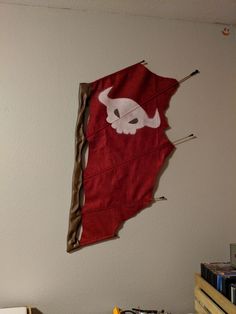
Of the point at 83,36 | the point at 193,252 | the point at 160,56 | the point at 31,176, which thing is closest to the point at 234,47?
the point at 160,56

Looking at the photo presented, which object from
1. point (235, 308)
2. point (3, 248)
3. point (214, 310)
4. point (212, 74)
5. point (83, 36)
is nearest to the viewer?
point (235, 308)

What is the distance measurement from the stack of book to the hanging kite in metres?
0.46

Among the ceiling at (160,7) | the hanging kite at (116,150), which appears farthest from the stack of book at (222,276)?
the ceiling at (160,7)

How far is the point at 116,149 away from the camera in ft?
5.82

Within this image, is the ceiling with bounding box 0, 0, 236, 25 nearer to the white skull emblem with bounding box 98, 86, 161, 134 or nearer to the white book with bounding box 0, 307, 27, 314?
the white skull emblem with bounding box 98, 86, 161, 134

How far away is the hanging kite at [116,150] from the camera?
1.74 meters

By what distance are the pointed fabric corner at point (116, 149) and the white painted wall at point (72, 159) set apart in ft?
0.18

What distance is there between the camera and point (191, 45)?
1.89 metres

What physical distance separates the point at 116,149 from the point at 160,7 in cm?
80

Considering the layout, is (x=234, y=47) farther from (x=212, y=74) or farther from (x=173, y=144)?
(x=173, y=144)

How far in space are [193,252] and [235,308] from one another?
1.72 ft

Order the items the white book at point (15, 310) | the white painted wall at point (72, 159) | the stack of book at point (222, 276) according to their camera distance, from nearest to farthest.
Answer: the stack of book at point (222, 276) < the white book at point (15, 310) < the white painted wall at point (72, 159)

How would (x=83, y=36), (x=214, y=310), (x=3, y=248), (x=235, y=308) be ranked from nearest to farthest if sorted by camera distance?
(x=235, y=308)
(x=214, y=310)
(x=3, y=248)
(x=83, y=36)

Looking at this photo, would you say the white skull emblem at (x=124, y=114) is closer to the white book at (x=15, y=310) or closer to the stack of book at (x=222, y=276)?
the stack of book at (x=222, y=276)
